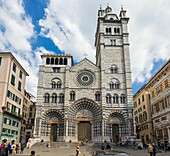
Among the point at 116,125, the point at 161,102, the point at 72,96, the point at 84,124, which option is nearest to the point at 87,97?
the point at 72,96

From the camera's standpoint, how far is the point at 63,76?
37.3 m

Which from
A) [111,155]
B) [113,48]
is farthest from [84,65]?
[111,155]

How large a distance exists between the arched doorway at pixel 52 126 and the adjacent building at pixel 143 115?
56.4 feet

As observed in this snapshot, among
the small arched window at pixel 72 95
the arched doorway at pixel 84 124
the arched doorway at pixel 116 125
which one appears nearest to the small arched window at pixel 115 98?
the arched doorway at pixel 116 125

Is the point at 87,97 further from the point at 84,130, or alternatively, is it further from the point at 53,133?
the point at 53,133

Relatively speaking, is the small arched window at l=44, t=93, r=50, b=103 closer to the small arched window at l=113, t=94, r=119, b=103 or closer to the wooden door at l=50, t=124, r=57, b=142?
the wooden door at l=50, t=124, r=57, b=142

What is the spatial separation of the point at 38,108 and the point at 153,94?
21652 millimetres

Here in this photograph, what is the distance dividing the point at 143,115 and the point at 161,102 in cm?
1144

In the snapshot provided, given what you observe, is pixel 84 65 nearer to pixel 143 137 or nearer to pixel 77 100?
A: pixel 77 100

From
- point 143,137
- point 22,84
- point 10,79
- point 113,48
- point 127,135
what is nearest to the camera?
point 10,79

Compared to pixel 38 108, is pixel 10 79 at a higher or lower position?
higher

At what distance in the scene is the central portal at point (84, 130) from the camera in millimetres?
34247

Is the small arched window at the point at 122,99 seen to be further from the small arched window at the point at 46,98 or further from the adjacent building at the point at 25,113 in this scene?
the adjacent building at the point at 25,113

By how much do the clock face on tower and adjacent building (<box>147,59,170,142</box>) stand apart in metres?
11.6
